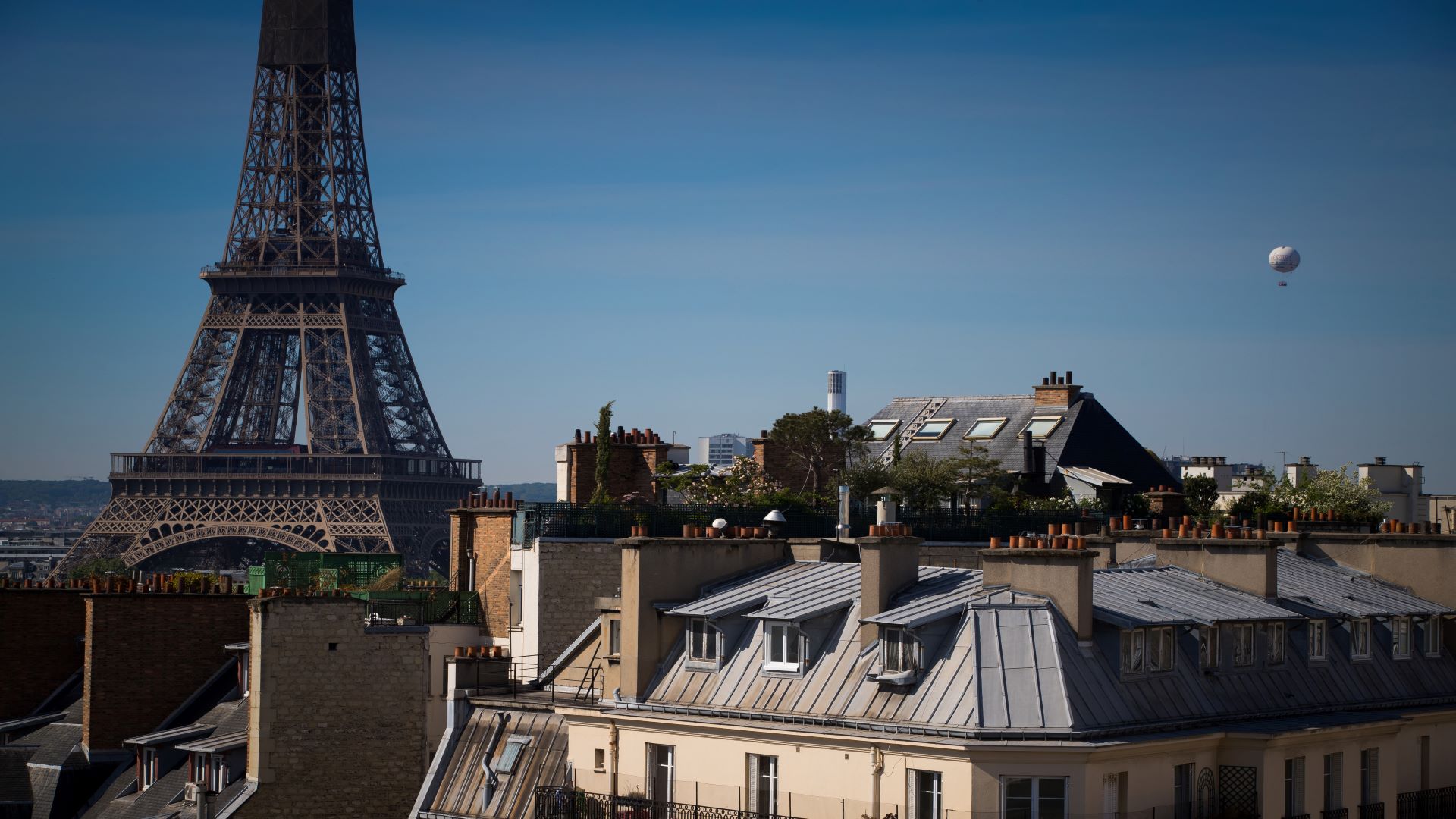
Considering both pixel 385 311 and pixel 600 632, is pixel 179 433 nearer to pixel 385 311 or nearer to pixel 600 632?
pixel 385 311

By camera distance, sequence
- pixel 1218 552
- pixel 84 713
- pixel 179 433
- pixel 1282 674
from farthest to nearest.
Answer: pixel 179 433 → pixel 84 713 → pixel 1218 552 → pixel 1282 674

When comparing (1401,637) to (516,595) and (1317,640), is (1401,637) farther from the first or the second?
(516,595)

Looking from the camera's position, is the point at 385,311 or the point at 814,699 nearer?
the point at 814,699

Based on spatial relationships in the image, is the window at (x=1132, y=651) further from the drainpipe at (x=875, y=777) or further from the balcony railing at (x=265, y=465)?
the balcony railing at (x=265, y=465)

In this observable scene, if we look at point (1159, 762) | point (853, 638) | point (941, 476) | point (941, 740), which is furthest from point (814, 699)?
point (941, 476)

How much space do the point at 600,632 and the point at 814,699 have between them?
650cm

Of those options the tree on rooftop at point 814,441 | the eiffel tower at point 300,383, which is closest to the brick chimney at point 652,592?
the tree on rooftop at point 814,441

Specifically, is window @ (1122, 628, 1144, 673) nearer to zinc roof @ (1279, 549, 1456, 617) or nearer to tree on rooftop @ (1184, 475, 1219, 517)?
zinc roof @ (1279, 549, 1456, 617)

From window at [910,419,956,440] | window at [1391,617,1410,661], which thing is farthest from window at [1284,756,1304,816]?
window at [910,419,956,440]

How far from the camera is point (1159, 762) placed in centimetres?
2239

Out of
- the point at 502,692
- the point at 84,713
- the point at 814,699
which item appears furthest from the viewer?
the point at 84,713

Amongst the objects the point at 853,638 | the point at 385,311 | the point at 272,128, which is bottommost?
the point at 853,638

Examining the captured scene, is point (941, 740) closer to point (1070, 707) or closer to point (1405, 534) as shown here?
point (1070, 707)

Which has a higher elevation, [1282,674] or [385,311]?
[385,311]
